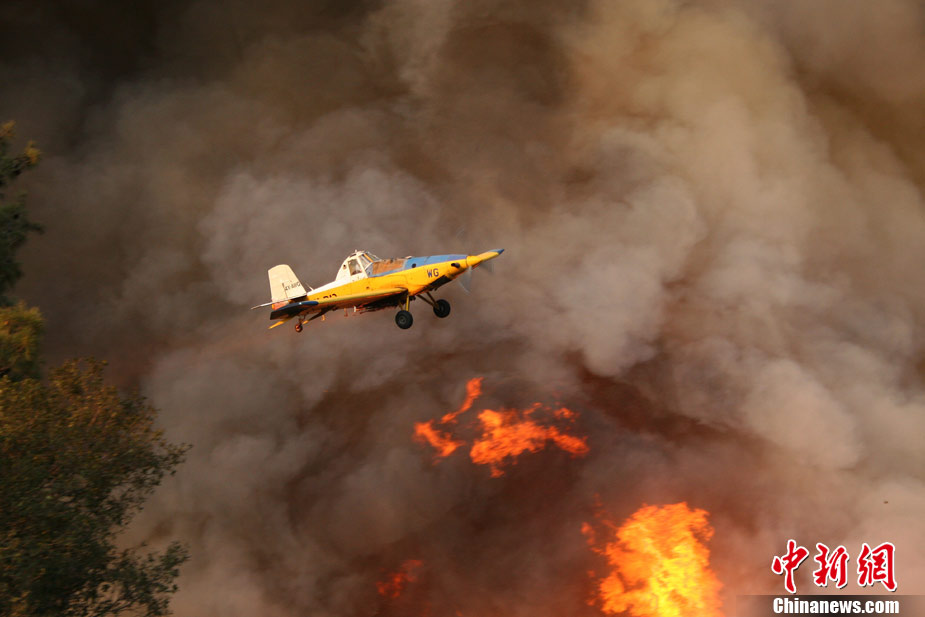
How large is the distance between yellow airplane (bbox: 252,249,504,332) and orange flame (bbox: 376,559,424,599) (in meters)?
17.2

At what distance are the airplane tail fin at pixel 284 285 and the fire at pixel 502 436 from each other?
1617 cm

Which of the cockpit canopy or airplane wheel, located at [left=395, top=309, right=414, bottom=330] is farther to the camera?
the cockpit canopy

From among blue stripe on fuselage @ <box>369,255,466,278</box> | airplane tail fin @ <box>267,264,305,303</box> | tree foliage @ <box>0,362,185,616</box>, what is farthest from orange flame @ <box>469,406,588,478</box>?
tree foliage @ <box>0,362,185,616</box>

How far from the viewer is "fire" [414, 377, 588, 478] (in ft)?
165

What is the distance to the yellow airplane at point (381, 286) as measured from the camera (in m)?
33.7

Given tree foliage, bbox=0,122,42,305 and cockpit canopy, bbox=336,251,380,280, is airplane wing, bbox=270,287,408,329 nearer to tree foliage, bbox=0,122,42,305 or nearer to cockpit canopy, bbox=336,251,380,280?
cockpit canopy, bbox=336,251,380,280

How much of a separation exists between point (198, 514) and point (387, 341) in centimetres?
1593

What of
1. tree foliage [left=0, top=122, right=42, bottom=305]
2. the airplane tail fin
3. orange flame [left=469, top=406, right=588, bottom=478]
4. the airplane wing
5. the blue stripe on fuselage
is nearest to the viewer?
tree foliage [left=0, top=122, right=42, bottom=305]

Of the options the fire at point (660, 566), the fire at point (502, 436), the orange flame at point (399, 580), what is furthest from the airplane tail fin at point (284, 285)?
the fire at point (660, 566)

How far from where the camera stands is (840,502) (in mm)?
47906

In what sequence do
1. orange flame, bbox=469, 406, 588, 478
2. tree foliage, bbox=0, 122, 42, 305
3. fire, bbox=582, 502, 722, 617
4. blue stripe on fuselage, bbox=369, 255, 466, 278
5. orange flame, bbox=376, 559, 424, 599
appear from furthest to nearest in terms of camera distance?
orange flame, bbox=469, 406, 588, 478 → orange flame, bbox=376, 559, 424, 599 → fire, bbox=582, 502, 722, 617 → blue stripe on fuselage, bbox=369, 255, 466, 278 → tree foliage, bbox=0, 122, 42, 305

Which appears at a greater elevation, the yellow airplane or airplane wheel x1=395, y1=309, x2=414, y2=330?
the yellow airplane

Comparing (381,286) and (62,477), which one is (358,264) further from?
(62,477)

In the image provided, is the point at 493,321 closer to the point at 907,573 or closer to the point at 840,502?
the point at 840,502
